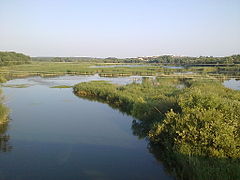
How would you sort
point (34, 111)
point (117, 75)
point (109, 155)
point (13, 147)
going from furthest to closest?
1. point (117, 75)
2. point (34, 111)
3. point (13, 147)
4. point (109, 155)

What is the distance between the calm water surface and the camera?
8.98 m

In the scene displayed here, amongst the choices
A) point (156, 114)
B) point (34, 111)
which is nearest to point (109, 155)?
point (156, 114)

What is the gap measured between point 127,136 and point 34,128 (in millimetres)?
6020

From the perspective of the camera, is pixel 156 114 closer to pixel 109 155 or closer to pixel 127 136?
pixel 127 136

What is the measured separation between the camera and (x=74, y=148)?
11.3m

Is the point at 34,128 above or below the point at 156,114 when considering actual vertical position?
below

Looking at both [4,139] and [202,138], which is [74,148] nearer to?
[4,139]

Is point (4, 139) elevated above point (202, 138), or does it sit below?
below

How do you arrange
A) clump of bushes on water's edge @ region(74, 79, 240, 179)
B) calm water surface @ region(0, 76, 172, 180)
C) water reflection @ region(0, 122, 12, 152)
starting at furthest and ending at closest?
water reflection @ region(0, 122, 12, 152)
calm water surface @ region(0, 76, 172, 180)
clump of bushes on water's edge @ region(74, 79, 240, 179)

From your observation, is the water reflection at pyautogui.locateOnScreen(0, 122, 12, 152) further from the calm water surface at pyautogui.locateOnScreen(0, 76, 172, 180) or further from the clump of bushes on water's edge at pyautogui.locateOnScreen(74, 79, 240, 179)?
the clump of bushes on water's edge at pyautogui.locateOnScreen(74, 79, 240, 179)

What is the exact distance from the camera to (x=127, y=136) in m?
13.1

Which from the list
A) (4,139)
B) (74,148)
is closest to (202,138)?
(74,148)

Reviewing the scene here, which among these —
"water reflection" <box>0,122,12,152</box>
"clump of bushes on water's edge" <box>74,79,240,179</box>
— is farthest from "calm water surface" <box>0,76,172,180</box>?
"clump of bushes on water's edge" <box>74,79,240,179</box>

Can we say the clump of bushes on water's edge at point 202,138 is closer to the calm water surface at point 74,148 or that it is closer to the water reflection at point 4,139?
the calm water surface at point 74,148
